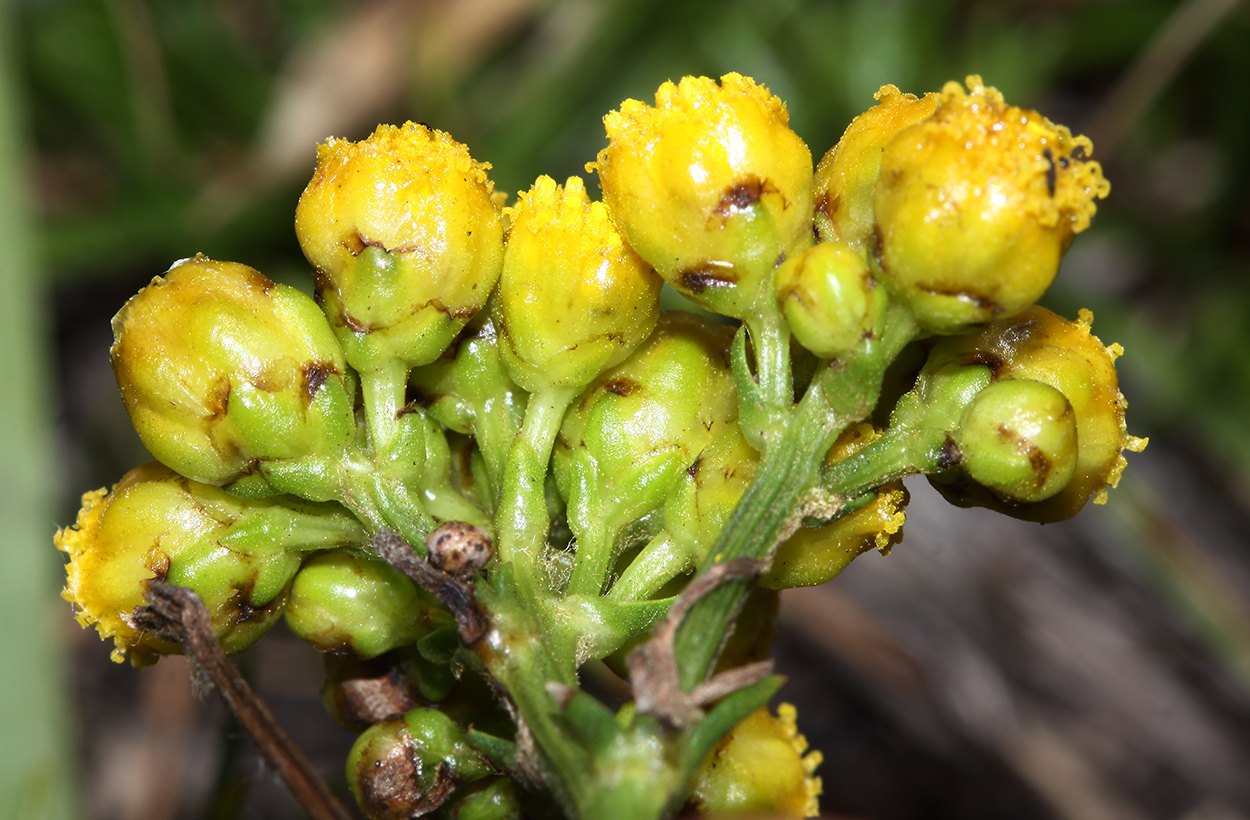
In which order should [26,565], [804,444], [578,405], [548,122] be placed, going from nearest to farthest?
1. [804,444]
2. [578,405]
3. [26,565]
4. [548,122]

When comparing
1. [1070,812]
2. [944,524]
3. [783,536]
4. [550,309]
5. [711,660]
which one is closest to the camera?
[711,660]

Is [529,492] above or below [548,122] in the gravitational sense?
below

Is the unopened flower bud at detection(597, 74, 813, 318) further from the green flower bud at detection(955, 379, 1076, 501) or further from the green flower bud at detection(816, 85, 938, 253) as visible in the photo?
the green flower bud at detection(955, 379, 1076, 501)

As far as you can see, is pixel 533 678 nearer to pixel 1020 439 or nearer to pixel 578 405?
pixel 578 405

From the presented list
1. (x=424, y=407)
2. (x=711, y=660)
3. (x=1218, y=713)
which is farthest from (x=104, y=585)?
(x=1218, y=713)

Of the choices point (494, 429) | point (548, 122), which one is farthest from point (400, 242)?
point (548, 122)

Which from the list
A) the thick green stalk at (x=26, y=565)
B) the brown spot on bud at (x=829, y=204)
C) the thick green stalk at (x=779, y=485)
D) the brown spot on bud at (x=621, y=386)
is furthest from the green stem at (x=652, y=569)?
the thick green stalk at (x=26, y=565)

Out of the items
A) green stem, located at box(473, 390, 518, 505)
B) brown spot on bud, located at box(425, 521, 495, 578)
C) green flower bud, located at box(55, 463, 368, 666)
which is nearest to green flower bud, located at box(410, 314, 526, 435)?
green stem, located at box(473, 390, 518, 505)

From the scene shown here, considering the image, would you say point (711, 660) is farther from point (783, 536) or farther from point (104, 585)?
point (104, 585)
